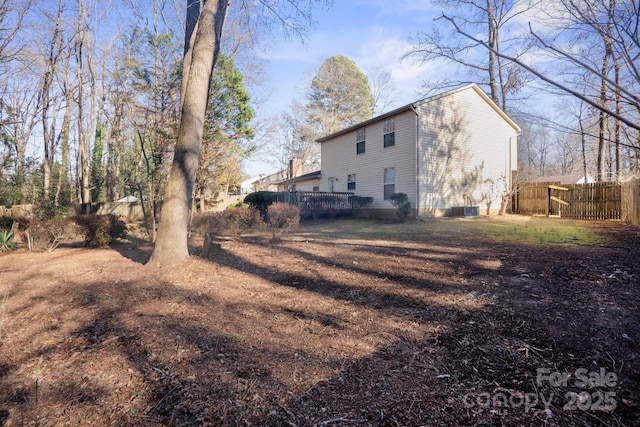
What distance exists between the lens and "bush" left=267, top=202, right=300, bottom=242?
9211mm

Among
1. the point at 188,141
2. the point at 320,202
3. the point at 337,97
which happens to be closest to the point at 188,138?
the point at 188,141

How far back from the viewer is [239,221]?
9.52 m

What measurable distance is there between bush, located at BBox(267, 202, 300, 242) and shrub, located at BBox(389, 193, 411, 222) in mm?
6313

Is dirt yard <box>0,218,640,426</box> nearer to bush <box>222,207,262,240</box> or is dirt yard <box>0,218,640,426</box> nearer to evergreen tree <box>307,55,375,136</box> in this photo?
bush <box>222,207,262,240</box>

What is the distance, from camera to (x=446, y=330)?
117 inches

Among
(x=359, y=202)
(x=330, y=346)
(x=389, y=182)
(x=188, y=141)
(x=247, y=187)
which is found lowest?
(x=330, y=346)

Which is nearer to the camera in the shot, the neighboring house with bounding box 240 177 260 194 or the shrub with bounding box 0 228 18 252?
the shrub with bounding box 0 228 18 252

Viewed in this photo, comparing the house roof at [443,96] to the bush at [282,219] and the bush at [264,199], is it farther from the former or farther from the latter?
the bush at [282,219]

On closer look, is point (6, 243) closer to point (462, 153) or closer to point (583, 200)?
point (462, 153)

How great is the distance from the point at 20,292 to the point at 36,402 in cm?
350

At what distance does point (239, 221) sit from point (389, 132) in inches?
387

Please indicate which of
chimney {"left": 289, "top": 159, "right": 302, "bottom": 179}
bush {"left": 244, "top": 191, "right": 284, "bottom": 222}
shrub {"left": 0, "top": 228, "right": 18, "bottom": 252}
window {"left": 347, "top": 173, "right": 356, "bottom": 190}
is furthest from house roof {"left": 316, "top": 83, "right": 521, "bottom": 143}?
shrub {"left": 0, "top": 228, "right": 18, "bottom": 252}

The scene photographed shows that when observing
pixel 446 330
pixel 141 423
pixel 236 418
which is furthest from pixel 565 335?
pixel 141 423

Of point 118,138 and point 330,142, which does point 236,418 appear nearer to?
point 330,142
